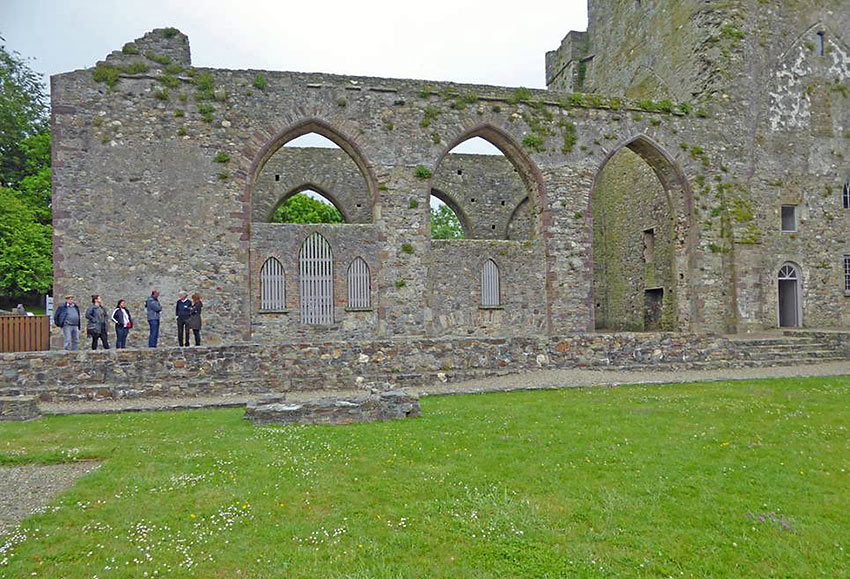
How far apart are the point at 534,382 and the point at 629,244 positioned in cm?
1342

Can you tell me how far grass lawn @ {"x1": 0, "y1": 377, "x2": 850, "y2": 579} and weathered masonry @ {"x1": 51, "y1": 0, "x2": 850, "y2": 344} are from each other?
8.82 metres

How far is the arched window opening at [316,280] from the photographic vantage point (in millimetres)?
17625

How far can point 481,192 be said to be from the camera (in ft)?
79.7

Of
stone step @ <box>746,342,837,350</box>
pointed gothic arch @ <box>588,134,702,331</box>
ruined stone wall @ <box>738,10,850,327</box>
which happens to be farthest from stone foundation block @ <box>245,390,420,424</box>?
ruined stone wall @ <box>738,10,850,327</box>

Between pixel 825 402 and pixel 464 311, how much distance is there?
11308 millimetres

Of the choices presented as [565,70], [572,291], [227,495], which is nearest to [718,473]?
[227,495]

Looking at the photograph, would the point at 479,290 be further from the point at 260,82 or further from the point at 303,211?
the point at 303,211

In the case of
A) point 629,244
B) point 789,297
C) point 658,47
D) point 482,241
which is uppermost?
point 658,47

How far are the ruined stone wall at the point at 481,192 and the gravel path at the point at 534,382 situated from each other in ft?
42.1

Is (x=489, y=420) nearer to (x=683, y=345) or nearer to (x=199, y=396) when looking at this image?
(x=199, y=396)

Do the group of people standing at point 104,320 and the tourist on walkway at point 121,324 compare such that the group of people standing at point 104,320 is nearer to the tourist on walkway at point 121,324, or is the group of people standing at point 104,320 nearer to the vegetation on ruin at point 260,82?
the tourist on walkway at point 121,324

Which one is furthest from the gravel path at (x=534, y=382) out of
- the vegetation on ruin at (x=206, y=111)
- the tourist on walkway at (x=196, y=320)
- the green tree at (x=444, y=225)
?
the green tree at (x=444, y=225)

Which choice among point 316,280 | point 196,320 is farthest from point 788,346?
point 196,320

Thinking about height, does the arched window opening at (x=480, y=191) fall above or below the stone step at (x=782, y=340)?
above
